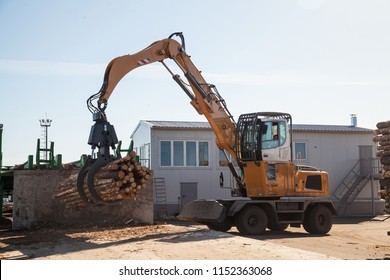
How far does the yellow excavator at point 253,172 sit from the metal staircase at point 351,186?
38.5 ft

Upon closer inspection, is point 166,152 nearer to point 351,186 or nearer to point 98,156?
point 351,186

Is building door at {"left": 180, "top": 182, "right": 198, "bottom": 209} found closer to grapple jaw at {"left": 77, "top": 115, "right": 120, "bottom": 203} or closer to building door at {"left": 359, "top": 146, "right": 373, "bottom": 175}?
building door at {"left": 359, "top": 146, "right": 373, "bottom": 175}

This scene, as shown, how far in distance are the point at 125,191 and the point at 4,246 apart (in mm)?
3308

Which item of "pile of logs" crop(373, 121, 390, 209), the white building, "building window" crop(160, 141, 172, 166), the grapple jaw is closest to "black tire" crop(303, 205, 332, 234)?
"pile of logs" crop(373, 121, 390, 209)

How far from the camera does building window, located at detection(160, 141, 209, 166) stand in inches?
1094

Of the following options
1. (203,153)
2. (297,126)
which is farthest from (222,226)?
(297,126)

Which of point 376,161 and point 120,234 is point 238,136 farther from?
point 376,161

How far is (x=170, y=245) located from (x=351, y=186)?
20497mm

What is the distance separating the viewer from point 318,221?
19.5m

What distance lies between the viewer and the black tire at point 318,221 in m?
19.4

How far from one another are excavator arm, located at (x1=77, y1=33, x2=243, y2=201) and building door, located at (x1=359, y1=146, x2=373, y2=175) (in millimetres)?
15212

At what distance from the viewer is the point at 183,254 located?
11.7 metres

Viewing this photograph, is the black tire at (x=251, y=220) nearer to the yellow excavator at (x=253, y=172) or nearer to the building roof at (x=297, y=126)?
the yellow excavator at (x=253, y=172)

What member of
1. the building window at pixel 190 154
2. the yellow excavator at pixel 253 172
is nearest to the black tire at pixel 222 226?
the yellow excavator at pixel 253 172
